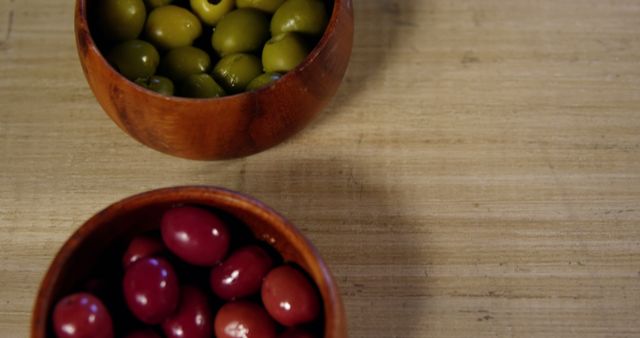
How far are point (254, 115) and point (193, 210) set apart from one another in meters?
0.11

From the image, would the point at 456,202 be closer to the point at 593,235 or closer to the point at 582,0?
the point at 593,235

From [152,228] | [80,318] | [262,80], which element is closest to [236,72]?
[262,80]

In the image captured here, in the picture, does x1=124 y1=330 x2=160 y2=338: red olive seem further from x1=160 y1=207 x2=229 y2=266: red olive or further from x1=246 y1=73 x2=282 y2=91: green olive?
x1=246 y1=73 x2=282 y2=91: green olive

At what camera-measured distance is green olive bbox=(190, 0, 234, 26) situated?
0.72 meters

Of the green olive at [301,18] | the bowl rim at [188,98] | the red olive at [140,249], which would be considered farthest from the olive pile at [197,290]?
the green olive at [301,18]

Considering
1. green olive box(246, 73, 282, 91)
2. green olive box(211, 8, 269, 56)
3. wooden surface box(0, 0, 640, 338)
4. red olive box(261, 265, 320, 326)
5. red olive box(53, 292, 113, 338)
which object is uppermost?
green olive box(211, 8, 269, 56)

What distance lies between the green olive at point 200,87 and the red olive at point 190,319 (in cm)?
19

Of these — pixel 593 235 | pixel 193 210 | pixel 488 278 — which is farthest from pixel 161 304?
pixel 593 235

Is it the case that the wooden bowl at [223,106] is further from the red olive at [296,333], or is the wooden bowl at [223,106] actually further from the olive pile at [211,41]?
the red olive at [296,333]

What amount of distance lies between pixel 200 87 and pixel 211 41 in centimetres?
9

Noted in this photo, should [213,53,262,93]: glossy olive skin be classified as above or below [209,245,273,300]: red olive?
above

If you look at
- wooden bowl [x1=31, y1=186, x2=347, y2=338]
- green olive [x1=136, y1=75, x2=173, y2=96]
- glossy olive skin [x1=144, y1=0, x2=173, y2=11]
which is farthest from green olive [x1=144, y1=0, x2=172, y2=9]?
wooden bowl [x1=31, y1=186, x2=347, y2=338]

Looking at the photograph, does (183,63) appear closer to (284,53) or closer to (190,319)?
(284,53)

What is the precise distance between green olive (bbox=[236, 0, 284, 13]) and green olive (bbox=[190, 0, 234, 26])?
13mm
